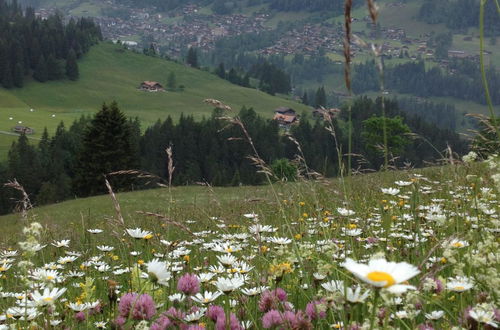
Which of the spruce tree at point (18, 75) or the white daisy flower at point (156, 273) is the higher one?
the white daisy flower at point (156, 273)

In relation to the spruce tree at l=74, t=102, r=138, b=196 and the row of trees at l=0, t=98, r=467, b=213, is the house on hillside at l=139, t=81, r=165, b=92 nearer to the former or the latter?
the row of trees at l=0, t=98, r=467, b=213

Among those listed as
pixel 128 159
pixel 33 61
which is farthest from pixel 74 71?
pixel 128 159

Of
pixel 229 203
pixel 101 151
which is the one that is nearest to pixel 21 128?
pixel 101 151

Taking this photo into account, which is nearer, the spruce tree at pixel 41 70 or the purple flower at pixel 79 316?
the purple flower at pixel 79 316

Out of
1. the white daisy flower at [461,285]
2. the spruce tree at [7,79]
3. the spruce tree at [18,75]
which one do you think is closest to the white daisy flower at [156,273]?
the white daisy flower at [461,285]

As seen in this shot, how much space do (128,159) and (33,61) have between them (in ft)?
407

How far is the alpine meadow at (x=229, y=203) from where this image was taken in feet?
7.88

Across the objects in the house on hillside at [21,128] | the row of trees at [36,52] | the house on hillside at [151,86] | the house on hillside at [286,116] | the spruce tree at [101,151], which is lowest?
the house on hillside at [286,116]

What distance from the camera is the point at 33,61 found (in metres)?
163

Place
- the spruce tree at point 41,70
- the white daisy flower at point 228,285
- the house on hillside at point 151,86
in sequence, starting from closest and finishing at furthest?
the white daisy flower at point 228,285 → the spruce tree at point 41,70 → the house on hillside at point 151,86

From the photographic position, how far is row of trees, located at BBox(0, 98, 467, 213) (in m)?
55.2

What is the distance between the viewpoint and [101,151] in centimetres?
5497

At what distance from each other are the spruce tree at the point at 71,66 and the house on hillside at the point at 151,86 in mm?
23694

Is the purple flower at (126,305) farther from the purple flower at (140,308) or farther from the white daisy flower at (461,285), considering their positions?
the white daisy flower at (461,285)
